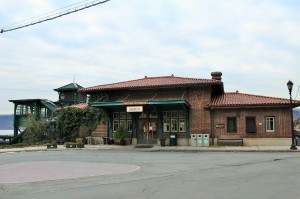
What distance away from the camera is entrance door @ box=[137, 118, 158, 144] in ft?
101

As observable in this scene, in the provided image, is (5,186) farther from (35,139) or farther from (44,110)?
(44,110)

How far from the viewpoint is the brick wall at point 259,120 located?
27531 mm

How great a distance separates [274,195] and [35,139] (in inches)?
1229

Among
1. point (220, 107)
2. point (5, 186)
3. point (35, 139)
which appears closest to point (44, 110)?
point (35, 139)

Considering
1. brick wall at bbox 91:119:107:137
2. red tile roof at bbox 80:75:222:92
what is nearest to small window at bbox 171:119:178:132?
red tile roof at bbox 80:75:222:92

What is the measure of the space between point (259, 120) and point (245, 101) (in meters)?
2.08

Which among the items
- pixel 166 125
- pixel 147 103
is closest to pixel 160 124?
pixel 166 125

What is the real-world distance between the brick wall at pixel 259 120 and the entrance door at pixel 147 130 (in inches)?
210

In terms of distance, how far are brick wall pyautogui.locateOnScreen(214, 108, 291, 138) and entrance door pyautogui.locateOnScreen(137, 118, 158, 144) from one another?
533 cm

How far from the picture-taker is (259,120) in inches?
1108

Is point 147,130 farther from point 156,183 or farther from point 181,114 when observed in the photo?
point 156,183

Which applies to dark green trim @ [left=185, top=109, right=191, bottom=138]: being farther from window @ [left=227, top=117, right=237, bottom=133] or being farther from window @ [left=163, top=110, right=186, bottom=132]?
window @ [left=227, top=117, right=237, bottom=133]

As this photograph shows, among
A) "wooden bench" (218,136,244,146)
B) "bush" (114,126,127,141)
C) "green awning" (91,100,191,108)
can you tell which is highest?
"green awning" (91,100,191,108)

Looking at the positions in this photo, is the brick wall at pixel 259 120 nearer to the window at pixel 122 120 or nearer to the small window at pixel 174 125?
the small window at pixel 174 125
